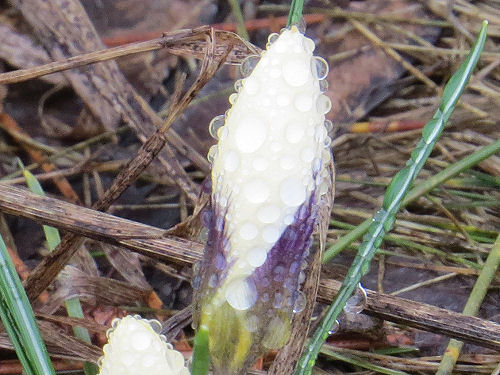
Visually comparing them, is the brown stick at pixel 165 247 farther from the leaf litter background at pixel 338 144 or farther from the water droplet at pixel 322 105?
the water droplet at pixel 322 105

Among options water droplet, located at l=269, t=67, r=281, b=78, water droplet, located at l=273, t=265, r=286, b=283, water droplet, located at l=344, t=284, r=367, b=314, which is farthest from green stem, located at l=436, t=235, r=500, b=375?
water droplet, located at l=269, t=67, r=281, b=78

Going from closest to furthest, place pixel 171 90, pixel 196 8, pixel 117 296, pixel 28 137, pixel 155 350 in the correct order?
pixel 155 350 < pixel 117 296 < pixel 28 137 < pixel 171 90 < pixel 196 8

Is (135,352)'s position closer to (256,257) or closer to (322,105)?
(256,257)

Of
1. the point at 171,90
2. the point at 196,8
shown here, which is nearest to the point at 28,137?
the point at 171,90

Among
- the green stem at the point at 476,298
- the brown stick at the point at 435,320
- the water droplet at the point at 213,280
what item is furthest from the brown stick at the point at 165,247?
the water droplet at the point at 213,280

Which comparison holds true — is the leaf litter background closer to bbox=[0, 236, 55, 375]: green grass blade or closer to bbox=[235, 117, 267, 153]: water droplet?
bbox=[0, 236, 55, 375]: green grass blade

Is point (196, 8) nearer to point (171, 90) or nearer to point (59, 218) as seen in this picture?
point (171, 90)
